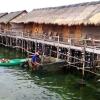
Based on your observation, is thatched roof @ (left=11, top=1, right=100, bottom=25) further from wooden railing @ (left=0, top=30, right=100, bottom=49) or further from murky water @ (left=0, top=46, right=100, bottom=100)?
murky water @ (left=0, top=46, right=100, bottom=100)

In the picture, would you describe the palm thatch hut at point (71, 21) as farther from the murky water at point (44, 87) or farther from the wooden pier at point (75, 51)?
the murky water at point (44, 87)

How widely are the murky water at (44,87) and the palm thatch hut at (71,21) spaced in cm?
461

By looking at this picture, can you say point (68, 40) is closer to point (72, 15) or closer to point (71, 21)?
point (71, 21)

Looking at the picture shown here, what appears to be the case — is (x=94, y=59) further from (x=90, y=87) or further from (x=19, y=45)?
(x=19, y=45)

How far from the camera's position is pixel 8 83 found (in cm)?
2402

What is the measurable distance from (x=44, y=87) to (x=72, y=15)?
10664 millimetres

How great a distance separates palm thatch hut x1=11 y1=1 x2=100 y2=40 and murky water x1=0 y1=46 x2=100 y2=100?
4613 mm

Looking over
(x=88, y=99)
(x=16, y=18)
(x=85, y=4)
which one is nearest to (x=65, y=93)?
(x=88, y=99)

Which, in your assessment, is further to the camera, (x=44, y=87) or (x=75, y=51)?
(x=75, y=51)

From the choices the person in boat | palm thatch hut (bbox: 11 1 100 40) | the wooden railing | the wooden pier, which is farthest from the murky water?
palm thatch hut (bbox: 11 1 100 40)

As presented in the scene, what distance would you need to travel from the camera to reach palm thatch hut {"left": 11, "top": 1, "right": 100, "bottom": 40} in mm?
27391

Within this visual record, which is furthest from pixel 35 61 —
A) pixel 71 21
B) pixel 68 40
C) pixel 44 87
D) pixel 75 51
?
pixel 71 21

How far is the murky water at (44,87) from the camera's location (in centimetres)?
2053

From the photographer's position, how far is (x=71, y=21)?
2986 cm
